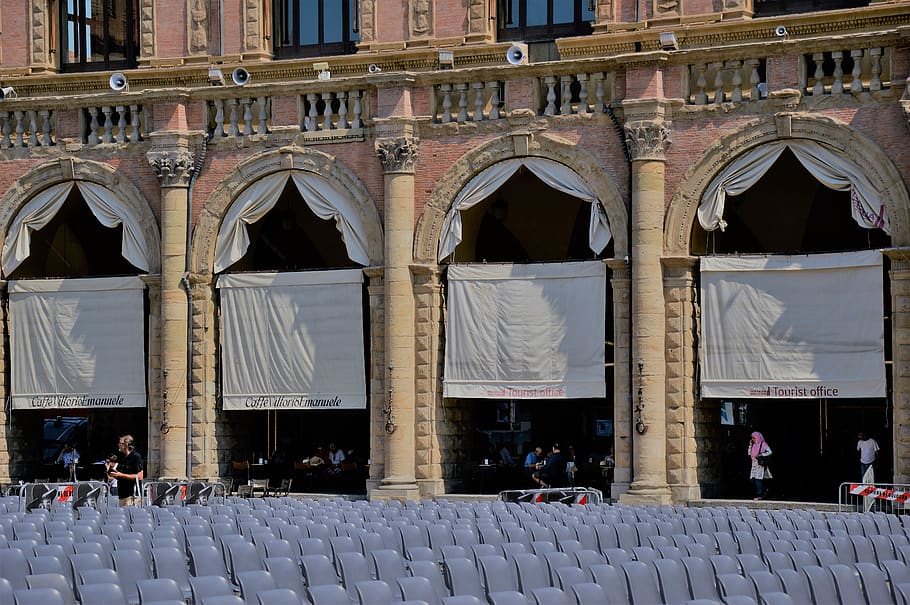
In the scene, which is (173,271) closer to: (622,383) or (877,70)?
(622,383)

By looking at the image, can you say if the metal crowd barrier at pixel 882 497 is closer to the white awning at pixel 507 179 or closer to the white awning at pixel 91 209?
the white awning at pixel 507 179

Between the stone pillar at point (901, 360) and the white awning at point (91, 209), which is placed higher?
the white awning at point (91, 209)

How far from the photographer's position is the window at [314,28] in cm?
3384

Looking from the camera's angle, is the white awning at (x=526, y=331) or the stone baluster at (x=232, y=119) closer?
the white awning at (x=526, y=331)

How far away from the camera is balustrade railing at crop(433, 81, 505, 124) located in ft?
103

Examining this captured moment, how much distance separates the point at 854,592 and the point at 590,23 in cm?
2035

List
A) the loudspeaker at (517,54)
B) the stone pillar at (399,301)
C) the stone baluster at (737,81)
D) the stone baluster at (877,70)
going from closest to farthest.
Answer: the stone baluster at (877,70), the stone baluster at (737,81), the loudspeaker at (517,54), the stone pillar at (399,301)

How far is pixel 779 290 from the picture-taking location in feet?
96.7

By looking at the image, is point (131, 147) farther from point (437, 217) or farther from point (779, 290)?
point (779, 290)

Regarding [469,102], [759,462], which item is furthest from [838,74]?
[759,462]

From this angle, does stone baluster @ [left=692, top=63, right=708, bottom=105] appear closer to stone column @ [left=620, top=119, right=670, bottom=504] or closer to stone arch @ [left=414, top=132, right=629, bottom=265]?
stone column @ [left=620, top=119, right=670, bottom=504]

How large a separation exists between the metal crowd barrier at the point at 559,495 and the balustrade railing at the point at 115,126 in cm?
1226

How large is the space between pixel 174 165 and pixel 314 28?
452cm

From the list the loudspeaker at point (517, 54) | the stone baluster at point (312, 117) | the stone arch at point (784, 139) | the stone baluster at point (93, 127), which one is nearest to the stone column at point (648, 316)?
the stone arch at point (784, 139)
